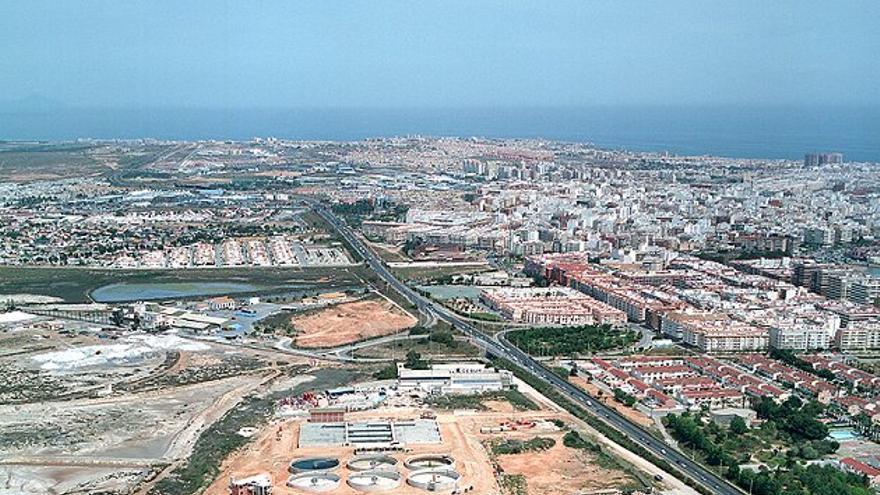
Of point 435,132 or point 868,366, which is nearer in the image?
point 868,366

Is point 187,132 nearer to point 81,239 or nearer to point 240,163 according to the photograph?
point 240,163

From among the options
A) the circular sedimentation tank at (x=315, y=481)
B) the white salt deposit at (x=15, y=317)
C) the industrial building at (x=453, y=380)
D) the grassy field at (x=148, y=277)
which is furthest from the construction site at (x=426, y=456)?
the grassy field at (x=148, y=277)

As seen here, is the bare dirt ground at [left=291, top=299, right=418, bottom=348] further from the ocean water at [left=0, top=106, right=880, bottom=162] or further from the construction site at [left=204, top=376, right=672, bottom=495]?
the ocean water at [left=0, top=106, right=880, bottom=162]

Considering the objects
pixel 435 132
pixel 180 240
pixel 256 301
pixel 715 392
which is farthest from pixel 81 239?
pixel 435 132

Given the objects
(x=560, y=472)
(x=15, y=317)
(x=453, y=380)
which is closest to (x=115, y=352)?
(x=15, y=317)

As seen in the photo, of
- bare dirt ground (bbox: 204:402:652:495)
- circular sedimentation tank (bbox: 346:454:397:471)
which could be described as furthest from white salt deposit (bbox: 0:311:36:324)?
circular sedimentation tank (bbox: 346:454:397:471)

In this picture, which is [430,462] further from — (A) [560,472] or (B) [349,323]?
(B) [349,323]

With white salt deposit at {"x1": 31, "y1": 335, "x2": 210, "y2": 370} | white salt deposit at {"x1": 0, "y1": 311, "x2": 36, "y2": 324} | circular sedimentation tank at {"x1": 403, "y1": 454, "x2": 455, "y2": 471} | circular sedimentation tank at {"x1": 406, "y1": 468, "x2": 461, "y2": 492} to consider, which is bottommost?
white salt deposit at {"x1": 31, "y1": 335, "x2": 210, "y2": 370}
